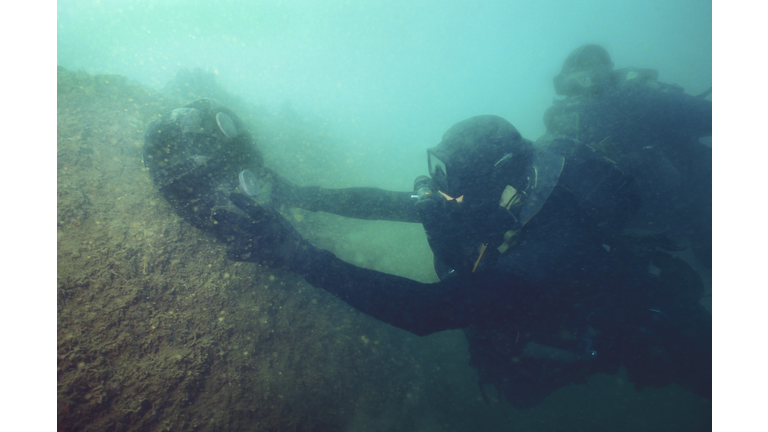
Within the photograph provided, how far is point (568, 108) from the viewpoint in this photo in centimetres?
289

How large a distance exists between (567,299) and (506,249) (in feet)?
2.25

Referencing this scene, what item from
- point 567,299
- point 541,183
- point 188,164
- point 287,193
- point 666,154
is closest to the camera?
point 188,164

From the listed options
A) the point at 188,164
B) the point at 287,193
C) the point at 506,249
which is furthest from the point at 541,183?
the point at 188,164

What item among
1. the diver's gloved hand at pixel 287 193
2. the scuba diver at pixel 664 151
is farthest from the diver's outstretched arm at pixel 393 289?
the scuba diver at pixel 664 151

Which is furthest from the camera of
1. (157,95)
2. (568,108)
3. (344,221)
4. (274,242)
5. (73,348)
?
(344,221)

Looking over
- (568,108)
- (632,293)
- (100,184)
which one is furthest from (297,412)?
(568,108)

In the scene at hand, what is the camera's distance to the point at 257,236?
177 centimetres

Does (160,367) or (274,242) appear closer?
(160,367)

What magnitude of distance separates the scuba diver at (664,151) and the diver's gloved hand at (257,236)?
108 inches

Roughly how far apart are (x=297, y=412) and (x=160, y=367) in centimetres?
91

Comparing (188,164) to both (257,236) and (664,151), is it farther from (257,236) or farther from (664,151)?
(664,151)

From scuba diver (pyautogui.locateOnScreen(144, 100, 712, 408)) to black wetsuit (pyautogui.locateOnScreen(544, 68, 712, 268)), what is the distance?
487mm

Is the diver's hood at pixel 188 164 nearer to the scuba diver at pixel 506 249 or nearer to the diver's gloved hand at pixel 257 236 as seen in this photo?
the scuba diver at pixel 506 249

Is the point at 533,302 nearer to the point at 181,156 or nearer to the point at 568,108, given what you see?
the point at 568,108
